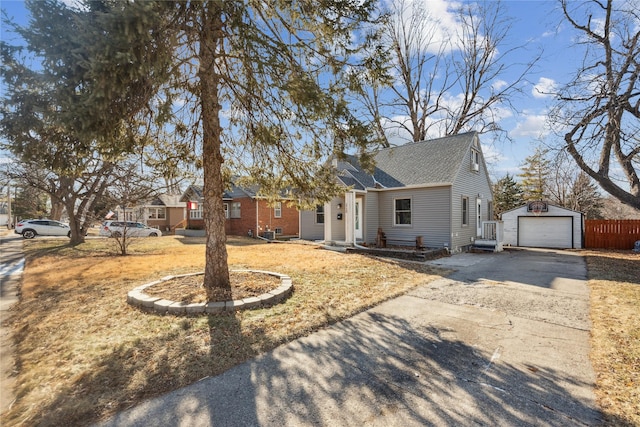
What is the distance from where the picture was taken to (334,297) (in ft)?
19.1

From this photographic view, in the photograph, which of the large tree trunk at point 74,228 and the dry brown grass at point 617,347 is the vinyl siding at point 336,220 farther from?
the large tree trunk at point 74,228

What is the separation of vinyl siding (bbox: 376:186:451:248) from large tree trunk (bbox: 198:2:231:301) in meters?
9.74

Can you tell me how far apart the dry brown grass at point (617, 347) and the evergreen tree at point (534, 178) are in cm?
2747

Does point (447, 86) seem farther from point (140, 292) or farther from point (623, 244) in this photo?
point (140, 292)

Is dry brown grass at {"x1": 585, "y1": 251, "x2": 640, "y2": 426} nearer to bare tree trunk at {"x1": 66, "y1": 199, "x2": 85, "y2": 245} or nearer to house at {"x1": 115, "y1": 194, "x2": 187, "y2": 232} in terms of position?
bare tree trunk at {"x1": 66, "y1": 199, "x2": 85, "y2": 245}

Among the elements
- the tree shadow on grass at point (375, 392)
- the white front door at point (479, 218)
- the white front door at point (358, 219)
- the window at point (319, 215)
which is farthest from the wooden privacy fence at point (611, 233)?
the tree shadow on grass at point (375, 392)

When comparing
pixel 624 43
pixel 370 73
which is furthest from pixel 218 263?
pixel 624 43

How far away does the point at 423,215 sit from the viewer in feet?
44.1

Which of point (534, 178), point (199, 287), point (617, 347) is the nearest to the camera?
point (617, 347)

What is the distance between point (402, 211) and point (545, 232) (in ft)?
29.4

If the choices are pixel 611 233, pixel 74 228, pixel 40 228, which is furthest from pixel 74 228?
pixel 611 233

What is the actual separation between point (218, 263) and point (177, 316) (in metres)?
1.30

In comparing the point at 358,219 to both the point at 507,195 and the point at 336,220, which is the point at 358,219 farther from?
the point at 507,195

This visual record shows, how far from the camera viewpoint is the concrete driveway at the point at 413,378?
8.13 feet
